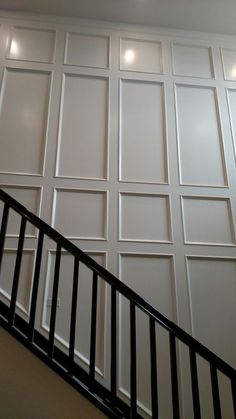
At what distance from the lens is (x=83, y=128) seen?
3498 mm

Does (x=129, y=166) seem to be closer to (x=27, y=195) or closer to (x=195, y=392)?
(x=27, y=195)

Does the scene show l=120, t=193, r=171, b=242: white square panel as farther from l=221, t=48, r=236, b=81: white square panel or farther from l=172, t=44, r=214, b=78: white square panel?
l=221, t=48, r=236, b=81: white square panel

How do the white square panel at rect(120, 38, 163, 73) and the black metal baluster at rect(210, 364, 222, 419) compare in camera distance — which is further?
the white square panel at rect(120, 38, 163, 73)

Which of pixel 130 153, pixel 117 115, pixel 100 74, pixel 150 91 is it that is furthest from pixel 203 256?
pixel 100 74

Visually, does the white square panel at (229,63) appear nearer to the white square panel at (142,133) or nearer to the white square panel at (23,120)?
the white square panel at (142,133)

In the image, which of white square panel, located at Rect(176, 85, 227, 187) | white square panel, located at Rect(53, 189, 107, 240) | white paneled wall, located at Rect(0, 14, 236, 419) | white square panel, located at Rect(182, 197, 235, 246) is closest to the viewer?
white paneled wall, located at Rect(0, 14, 236, 419)

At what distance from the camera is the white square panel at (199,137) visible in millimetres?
3467

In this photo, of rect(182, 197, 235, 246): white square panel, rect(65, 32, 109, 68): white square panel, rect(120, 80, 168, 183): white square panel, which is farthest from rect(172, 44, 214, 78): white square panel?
rect(182, 197, 235, 246): white square panel

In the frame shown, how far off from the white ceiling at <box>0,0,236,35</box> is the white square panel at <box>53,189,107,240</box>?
8.14 feet

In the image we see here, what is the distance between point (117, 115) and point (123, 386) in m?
2.80

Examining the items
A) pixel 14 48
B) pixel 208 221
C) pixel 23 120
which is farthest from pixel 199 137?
pixel 14 48

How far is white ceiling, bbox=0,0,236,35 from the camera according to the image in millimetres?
3855

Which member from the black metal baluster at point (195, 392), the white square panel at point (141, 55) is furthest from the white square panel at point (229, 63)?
the black metal baluster at point (195, 392)

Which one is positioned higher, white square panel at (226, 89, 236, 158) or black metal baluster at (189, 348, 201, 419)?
white square panel at (226, 89, 236, 158)
